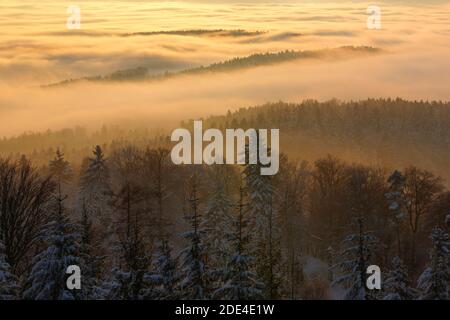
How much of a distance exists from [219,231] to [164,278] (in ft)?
71.1

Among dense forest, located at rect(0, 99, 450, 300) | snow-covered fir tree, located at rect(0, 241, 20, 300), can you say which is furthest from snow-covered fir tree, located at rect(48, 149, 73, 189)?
snow-covered fir tree, located at rect(0, 241, 20, 300)

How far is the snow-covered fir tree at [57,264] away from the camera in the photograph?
27.0m

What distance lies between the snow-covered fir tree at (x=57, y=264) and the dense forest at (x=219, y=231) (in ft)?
0.17

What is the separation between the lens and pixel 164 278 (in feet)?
92.1

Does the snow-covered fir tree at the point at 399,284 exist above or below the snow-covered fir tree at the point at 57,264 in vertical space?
below

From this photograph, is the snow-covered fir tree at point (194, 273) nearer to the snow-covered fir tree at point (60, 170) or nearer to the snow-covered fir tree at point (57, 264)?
the snow-covered fir tree at point (57, 264)

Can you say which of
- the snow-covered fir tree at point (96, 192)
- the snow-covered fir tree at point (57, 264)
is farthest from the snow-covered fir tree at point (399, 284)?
the snow-covered fir tree at point (96, 192)

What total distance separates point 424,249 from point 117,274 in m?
35.6

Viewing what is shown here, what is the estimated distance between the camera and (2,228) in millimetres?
29734

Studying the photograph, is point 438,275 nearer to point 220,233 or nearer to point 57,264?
point 57,264

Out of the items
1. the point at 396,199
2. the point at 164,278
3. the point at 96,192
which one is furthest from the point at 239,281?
the point at 96,192

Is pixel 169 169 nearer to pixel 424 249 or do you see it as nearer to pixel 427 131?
pixel 424 249

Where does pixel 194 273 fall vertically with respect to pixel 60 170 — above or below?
below
